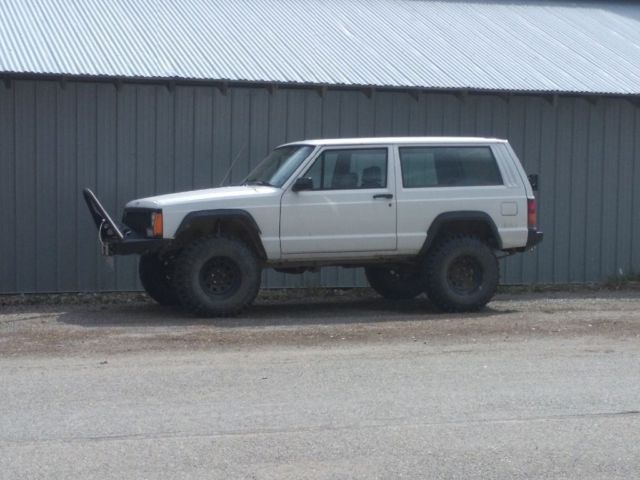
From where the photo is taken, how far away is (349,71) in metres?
15.6

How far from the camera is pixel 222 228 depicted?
1269cm

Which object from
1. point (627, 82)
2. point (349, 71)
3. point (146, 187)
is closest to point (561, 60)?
point (627, 82)

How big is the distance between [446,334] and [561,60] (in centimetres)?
720

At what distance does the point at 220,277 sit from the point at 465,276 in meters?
2.91

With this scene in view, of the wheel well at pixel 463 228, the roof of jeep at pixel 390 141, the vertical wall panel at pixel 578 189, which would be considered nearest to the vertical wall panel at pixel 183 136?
the roof of jeep at pixel 390 141

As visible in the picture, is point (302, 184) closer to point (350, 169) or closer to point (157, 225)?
point (350, 169)

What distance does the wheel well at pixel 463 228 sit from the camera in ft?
43.0

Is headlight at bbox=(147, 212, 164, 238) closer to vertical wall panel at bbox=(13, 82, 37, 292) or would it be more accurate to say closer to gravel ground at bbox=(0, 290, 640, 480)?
gravel ground at bbox=(0, 290, 640, 480)

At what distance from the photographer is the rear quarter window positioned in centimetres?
1318

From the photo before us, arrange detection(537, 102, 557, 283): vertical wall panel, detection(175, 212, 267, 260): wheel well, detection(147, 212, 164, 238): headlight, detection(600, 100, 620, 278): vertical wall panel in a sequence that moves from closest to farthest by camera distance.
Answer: detection(147, 212, 164, 238): headlight, detection(175, 212, 267, 260): wheel well, detection(537, 102, 557, 283): vertical wall panel, detection(600, 100, 620, 278): vertical wall panel

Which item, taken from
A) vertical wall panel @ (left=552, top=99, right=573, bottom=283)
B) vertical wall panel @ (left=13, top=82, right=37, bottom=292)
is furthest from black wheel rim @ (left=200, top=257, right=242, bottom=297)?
vertical wall panel @ (left=552, top=99, right=573, bottom=283)

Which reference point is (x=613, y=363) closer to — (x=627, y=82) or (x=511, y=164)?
(x=511, y=164)

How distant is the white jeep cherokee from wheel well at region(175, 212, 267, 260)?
0.05 ft

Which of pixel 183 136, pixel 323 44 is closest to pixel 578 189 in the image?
pixel 323 44
